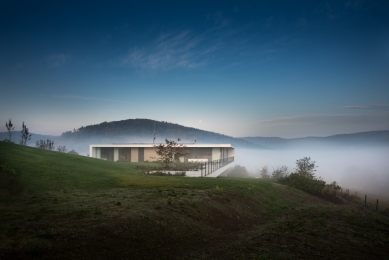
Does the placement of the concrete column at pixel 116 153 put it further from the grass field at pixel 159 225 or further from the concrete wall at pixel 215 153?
the grass field at pixel 159 225

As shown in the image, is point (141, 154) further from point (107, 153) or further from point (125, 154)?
point (107, 153)

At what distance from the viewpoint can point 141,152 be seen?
38094mm

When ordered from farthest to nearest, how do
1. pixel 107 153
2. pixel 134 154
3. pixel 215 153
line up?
pixel 107 153 < pixel 134 154 < pixel 215 153

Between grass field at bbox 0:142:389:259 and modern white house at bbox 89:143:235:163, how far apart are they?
75.8 feet

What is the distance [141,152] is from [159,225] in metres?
31.0

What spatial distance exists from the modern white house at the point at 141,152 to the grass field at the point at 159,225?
75.8ft

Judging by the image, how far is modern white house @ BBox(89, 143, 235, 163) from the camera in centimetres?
3716

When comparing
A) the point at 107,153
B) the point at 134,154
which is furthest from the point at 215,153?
the point at 107,153

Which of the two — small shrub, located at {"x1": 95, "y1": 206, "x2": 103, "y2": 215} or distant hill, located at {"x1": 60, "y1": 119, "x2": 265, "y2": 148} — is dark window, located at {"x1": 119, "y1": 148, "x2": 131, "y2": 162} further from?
distant hill, located at {"x1": 60, "y1": 119, "x2": 265, "y2": 148}

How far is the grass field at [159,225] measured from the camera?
612cm

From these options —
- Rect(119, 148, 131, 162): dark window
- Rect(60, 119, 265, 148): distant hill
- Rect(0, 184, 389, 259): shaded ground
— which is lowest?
Rect(0, 184, 389, 259): shaded ground

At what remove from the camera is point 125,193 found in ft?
38.4

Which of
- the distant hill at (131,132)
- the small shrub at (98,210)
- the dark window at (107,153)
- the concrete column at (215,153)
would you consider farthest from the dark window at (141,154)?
the distant hill at (131,132)

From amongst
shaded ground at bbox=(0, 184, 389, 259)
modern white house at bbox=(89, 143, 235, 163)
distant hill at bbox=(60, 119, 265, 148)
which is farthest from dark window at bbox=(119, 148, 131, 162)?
distant hill at bbox=(60, 119, 265, 148)
